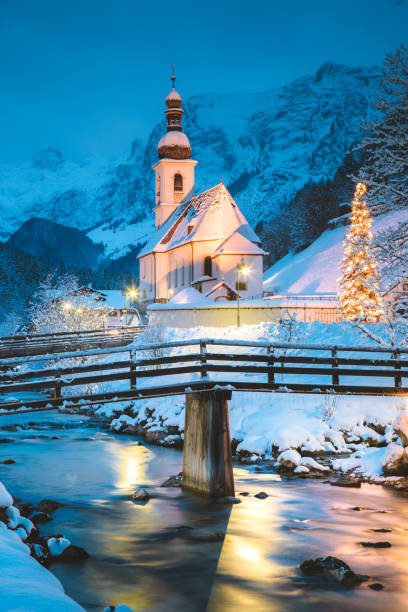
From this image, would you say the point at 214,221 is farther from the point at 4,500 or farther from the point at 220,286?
the point at 4,500

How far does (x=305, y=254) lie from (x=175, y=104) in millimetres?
27639

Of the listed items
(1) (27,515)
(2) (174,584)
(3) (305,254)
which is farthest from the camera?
(3) (305,254)

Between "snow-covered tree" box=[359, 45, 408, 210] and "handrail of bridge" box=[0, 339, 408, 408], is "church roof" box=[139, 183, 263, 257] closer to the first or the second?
"snow-covered tree" box=[359, 45, 408, 210]

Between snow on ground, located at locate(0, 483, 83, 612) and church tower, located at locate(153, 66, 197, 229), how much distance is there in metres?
80.5

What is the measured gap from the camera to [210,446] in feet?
48.3

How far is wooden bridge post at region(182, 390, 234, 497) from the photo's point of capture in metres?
14.8

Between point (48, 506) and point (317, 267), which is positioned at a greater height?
point (317, 267)

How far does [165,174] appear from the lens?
87.1 metres

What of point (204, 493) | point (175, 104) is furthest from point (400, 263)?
point (175, 104)

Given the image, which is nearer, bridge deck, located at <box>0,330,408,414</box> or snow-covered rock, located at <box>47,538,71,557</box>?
snow-covered rock, located at <box>47,538,71,557</box>

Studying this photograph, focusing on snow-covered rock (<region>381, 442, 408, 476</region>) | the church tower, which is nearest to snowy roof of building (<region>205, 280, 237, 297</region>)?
the church tower

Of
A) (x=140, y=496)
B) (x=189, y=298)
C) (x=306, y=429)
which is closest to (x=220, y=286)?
(x=189, y=298)

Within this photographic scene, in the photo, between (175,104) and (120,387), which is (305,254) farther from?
(120,387)

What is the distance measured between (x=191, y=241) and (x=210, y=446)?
5370 centimetres
